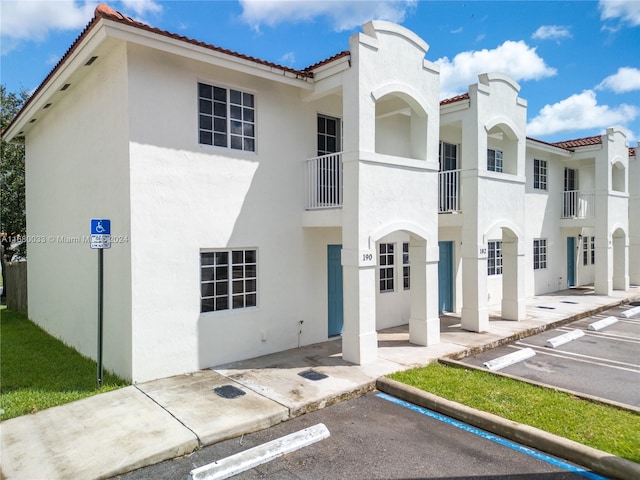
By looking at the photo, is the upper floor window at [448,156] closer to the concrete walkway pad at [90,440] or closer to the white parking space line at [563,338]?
the white parking space line at [563,338]

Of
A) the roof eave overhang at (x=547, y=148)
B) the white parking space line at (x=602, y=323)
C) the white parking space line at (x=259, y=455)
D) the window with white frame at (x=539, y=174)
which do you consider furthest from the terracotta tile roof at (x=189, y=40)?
the window with white frame at (x=539, y=174)

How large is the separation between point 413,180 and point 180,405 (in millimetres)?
6803

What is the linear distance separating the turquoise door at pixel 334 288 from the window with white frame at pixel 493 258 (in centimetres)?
740

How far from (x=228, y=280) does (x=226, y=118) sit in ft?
11.5

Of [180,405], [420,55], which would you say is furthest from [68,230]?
[420,55]

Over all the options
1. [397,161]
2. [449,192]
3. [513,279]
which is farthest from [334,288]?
[513,279]

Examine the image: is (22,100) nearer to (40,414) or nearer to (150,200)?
(150,200)

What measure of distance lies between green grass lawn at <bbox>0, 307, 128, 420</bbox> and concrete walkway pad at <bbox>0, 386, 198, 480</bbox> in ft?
1.39

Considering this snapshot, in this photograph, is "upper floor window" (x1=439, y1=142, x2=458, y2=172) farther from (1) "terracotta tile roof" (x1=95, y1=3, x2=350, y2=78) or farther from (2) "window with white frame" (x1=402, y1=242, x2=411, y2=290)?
(1) "terracotta tile roof" (x1=95, y1=3, x2=350, y2=78)

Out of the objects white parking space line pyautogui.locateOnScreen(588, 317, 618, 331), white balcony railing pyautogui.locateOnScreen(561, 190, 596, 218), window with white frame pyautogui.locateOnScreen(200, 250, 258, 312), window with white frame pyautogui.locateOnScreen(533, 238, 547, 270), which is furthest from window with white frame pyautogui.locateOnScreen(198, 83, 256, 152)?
white balcony railing pyautogui.locateOnScreen(561, 190, 596, 218)

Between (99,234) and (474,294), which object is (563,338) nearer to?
(474,294)

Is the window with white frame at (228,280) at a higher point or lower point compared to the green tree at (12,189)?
lower

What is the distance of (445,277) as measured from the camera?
14219 millimetres

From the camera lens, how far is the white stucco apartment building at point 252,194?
26.3 ft
